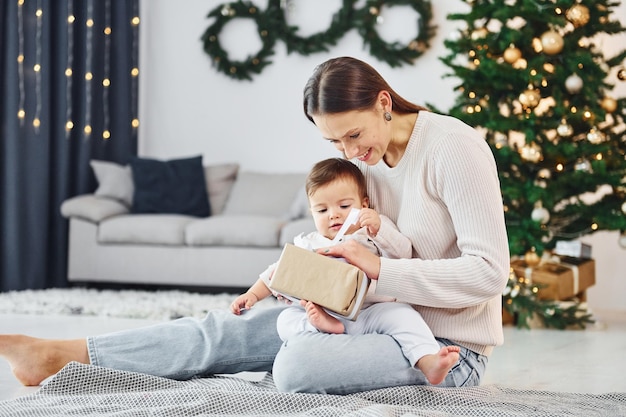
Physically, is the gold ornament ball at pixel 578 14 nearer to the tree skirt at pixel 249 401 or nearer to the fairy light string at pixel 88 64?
the tree skirt at pixel 249 401

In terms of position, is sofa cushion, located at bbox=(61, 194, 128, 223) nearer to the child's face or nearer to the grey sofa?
the grey sofa

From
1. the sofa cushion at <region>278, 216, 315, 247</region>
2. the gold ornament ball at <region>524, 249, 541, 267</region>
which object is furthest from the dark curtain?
the gold ornament ball at <region>524, 249, 541, 267</region>

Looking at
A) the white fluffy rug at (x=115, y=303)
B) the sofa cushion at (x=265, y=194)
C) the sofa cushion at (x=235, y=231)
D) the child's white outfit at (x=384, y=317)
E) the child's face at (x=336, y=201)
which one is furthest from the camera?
the sofa cushion at (x=265, y=194)

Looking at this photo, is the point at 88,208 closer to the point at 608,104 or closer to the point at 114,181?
the point at 114,181

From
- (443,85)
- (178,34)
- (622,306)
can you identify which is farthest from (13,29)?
(622,306)

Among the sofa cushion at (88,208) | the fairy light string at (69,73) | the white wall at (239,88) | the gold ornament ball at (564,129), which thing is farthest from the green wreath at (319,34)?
the gold ornament ball at (564,129)

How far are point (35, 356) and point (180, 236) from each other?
10.8ft

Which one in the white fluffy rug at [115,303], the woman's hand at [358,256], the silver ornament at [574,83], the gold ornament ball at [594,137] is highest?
the silver ornament at [574,83]

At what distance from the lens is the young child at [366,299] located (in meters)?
1.93

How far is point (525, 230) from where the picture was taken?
409 centimetres

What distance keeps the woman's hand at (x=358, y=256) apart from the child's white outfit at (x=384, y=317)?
0.09 ft

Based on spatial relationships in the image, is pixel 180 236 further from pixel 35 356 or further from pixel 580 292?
pixel 35 356

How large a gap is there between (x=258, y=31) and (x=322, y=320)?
4680 millimetres

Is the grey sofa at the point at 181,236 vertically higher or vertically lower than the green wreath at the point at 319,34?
lower
